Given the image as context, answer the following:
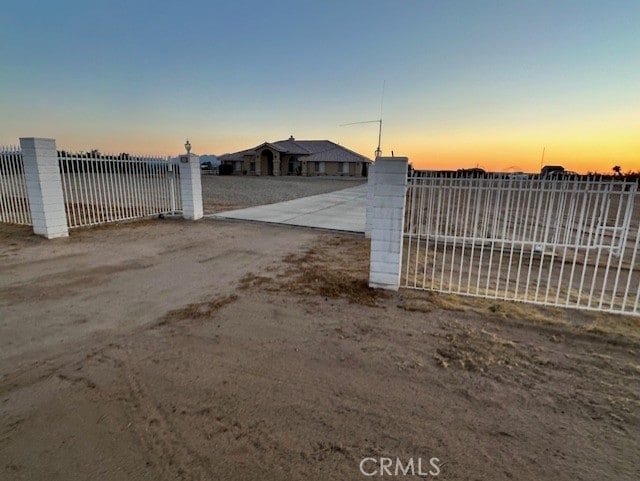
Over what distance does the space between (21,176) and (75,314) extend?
25.6 feet

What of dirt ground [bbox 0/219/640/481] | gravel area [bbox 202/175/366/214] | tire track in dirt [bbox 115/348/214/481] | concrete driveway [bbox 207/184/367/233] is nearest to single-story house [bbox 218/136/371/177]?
gravel area [bbox 202/175/366/214]

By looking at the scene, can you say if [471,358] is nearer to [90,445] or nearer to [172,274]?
[90,445]

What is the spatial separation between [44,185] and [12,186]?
308 cm

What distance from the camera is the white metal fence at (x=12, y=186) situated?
8945mm

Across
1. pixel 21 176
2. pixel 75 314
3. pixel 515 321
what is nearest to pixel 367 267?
pixel 515 321

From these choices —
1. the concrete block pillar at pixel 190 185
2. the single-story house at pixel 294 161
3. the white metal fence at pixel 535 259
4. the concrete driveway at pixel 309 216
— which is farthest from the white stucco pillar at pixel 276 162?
the white metal fence at pixel 535 259

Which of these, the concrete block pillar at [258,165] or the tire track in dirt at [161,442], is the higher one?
the concrete block pillar at [258,165]

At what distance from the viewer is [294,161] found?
162 feet

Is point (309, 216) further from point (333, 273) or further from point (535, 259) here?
point (535, 259)

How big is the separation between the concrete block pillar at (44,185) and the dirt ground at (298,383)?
10.8 feet

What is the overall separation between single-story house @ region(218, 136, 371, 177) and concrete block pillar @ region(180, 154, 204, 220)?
36752 mm

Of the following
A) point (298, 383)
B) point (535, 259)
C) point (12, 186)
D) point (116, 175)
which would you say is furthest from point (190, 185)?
point (535, 259)

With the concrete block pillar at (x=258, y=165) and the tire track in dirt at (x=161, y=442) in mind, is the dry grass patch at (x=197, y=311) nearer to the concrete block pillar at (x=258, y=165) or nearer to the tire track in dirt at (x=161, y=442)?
the tire track in dirt at (x=161, y=442)

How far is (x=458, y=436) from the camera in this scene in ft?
7.80
